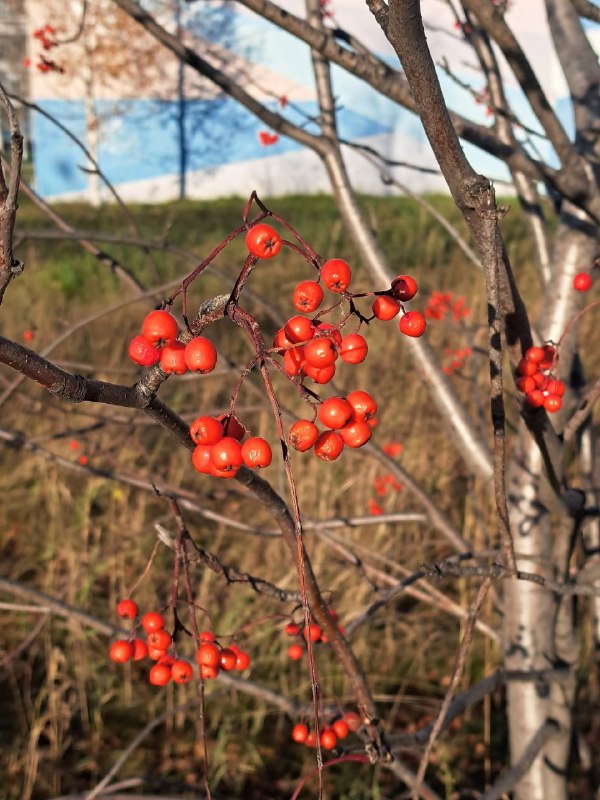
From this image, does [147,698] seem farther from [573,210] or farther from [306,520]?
[573,210]

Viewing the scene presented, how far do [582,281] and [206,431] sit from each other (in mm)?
934

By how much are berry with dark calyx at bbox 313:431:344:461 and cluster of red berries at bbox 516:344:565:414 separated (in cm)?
35

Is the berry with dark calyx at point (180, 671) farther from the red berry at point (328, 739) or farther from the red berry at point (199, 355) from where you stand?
the red berry at point (199, 355)

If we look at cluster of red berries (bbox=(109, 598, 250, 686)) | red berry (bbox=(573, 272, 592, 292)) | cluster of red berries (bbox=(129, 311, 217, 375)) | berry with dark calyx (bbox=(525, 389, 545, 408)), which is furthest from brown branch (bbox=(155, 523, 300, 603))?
red berry (bbox=(573, 272, 592, 292))

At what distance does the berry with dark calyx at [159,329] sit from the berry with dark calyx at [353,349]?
0.15 m

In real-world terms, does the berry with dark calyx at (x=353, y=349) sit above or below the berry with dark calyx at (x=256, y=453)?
above

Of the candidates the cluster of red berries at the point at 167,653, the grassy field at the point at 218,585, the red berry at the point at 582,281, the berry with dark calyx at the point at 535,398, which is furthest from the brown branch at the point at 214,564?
the red berry at the point at 582,281

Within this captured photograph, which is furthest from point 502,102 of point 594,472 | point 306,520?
point 306,520

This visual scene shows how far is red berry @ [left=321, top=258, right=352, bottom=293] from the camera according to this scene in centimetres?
67

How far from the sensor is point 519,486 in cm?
149

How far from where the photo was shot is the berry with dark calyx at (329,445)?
693 millimetres

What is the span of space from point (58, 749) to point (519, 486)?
1.79m

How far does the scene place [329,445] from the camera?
2.31ft

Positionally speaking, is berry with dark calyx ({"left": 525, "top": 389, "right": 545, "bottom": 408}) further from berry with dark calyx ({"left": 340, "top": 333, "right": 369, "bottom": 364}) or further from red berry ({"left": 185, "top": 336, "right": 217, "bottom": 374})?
red berry ({"left": 185, "top": 336, "right": 217, "bottom": 374})
